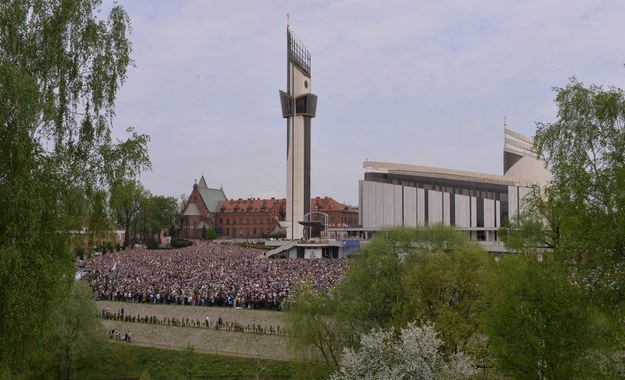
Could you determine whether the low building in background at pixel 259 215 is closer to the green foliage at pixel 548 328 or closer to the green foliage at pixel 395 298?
the green foliage at pixel 395 298

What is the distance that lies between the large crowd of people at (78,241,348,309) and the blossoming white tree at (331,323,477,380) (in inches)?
656

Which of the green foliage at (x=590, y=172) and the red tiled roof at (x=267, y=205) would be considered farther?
the red tiled roof at (x=267, y=205)

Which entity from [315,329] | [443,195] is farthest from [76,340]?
[443,195]

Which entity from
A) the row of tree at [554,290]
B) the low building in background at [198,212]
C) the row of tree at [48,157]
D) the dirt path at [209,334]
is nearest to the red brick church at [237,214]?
the low building in background at [198,212]

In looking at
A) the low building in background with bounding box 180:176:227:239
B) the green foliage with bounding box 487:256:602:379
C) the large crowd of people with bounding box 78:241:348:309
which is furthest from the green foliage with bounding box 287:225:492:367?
the low building in background with bounding box 180:176:227:239

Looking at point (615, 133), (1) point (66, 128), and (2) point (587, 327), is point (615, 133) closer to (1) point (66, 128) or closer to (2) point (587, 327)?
(2) point (587, 327)

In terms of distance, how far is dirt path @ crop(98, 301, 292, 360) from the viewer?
39.6 m

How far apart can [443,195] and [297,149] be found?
31086 mm

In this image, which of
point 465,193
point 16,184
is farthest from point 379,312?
point 465,193

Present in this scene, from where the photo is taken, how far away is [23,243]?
1481cm

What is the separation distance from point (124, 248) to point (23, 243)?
84.9 metres

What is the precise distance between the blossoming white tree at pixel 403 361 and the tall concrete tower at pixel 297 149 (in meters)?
81.8

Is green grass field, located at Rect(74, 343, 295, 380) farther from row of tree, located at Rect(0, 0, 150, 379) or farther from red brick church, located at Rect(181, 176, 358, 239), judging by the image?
red brick church, located at Rect(181, 176, 358, 239)

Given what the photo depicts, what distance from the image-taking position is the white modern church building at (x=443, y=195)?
254ft
